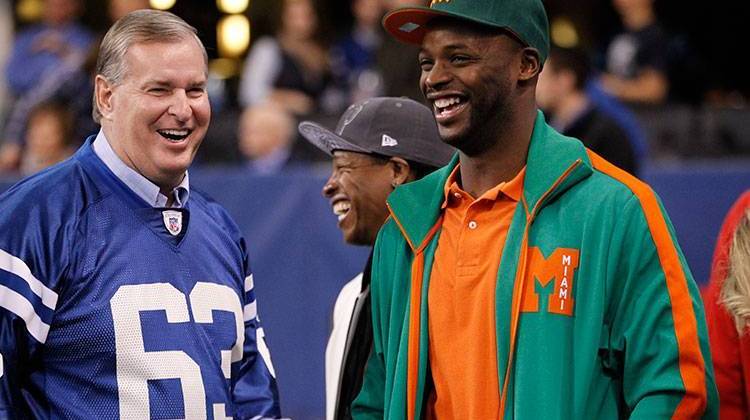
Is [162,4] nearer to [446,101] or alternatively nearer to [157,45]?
[157,45]

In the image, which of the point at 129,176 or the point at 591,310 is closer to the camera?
the point at 591,310

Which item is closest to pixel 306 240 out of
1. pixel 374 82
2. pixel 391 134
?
pixel 374 82

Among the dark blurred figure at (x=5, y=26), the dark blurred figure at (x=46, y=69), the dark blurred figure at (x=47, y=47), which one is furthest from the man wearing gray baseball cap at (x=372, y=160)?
the dark blurred figure at (x=5, y=26)

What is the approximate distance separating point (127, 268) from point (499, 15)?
49.7 inches

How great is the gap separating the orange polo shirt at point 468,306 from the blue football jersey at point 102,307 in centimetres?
72

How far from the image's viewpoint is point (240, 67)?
41.9ft

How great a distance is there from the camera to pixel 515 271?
11.0ft

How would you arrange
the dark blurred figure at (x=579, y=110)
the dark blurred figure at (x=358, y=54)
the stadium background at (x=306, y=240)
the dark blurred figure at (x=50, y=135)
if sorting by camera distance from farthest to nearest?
the dark blurred figure at (x=358, y=54), the dark blurred figure at (x=50, y=135), the stadium background at (x=306, y=240), the dark blurred figure at (x=579, y=110)

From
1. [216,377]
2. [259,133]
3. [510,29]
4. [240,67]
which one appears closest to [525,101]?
[510,29]

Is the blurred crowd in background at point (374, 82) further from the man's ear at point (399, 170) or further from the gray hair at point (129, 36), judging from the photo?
the gray hair at point (129, 36)

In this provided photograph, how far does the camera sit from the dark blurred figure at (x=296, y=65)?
10.2 metres

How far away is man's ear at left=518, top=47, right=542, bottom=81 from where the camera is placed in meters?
3.54

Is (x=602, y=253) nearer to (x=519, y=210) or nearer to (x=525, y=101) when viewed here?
(x=519, y=210)

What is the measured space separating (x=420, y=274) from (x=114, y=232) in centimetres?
89
